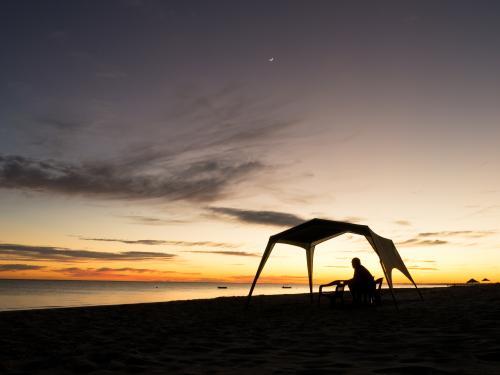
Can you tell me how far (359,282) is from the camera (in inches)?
552

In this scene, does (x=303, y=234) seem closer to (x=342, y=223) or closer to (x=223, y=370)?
Result: (x=342, y=223)

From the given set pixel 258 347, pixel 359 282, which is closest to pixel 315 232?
pixel 359 282

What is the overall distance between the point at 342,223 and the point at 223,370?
384 inches

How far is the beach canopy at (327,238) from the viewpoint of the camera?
44.0 ft

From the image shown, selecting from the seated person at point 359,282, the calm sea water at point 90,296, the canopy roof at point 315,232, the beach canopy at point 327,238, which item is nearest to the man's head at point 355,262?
the seated person at point 359,282

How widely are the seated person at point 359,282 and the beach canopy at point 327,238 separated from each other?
2.38 ft

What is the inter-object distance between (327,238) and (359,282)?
11.9 feet

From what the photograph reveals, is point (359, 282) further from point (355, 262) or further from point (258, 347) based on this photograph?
point (258, 347)

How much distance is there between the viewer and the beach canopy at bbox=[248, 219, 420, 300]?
44.0ft

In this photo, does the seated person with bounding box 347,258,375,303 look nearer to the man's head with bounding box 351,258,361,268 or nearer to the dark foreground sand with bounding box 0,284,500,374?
the man's head with bounding box 351,258,361,268

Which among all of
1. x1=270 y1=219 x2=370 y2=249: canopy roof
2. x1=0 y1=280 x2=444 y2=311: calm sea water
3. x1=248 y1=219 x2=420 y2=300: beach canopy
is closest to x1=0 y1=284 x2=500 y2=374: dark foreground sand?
x1=248 y1=219 x2=420 y2=300: beach canopy

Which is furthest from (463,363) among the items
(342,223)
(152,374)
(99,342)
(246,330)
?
(342,223)

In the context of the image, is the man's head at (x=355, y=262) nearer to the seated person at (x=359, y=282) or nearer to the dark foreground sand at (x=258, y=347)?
the seated person at (x=359, y=282)

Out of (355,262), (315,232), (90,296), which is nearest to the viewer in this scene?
(355,262)
